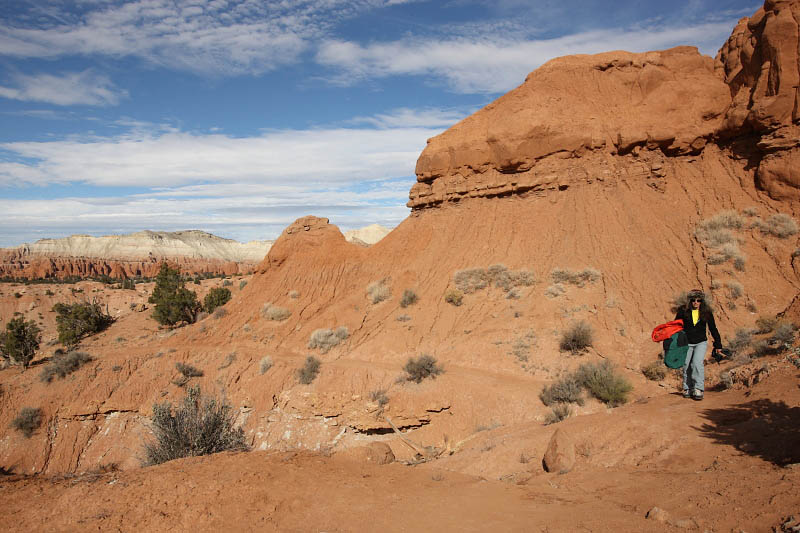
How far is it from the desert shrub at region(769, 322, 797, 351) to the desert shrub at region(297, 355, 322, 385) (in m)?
13.5

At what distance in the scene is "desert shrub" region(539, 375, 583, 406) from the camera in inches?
479

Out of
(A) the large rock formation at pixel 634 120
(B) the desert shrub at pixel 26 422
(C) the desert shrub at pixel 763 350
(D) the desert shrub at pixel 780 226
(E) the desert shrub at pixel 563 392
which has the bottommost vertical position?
(B) the desert shrub at pixel 26 422

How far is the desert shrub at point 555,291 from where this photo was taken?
18.0 meters

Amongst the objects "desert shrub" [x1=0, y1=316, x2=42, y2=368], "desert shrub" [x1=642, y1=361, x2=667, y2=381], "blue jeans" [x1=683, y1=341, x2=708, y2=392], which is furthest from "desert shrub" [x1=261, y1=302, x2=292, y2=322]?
"blue jeans" [x1=683, y1=341, x2=708, y2=392]

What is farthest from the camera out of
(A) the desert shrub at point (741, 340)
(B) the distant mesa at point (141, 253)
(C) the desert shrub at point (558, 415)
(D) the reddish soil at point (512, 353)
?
(B) the distant mesa at point (141, 253)

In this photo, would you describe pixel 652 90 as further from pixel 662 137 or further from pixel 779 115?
pixel 779 115

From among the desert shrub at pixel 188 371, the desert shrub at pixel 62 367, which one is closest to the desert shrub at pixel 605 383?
the desert shrub at pixel 188 371

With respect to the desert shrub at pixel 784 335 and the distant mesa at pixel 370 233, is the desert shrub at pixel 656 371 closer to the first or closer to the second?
the desert shrub at pixel 784 335

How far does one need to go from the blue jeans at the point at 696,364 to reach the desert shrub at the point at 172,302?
106ft

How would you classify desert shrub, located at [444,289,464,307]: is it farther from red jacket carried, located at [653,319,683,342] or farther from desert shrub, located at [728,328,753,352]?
red jacket carried, located at [653,319,683,342]

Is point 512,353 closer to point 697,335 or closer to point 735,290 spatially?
point 735,290

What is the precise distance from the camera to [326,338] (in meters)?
19.9

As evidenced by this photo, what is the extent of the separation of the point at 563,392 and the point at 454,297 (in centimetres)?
810

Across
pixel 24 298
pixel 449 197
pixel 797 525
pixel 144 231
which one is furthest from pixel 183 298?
pixel 144 231
